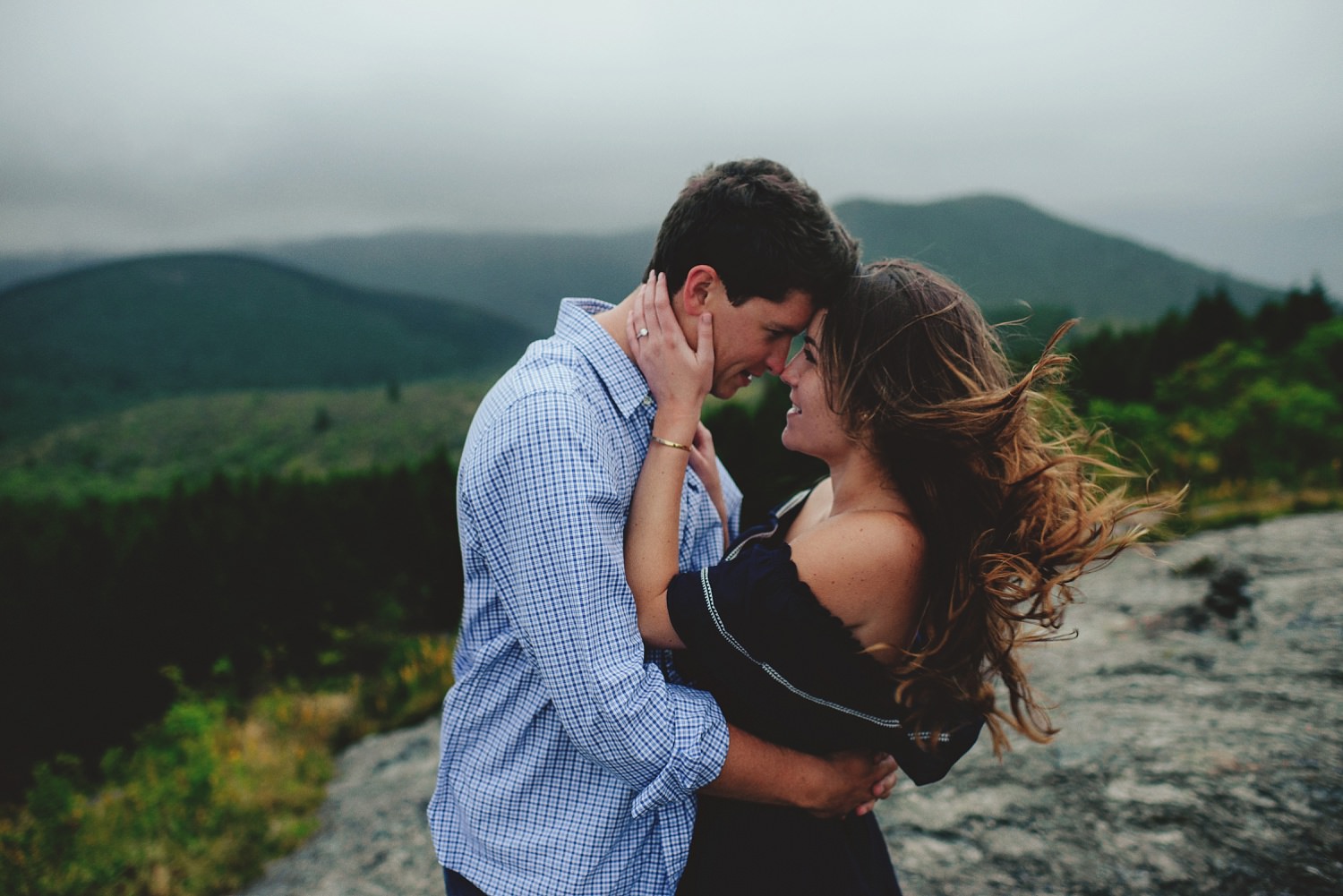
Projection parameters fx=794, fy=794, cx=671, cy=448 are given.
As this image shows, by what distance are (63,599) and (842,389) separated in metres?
32.7

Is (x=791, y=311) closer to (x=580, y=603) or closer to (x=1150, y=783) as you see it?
(x=580, y=603)

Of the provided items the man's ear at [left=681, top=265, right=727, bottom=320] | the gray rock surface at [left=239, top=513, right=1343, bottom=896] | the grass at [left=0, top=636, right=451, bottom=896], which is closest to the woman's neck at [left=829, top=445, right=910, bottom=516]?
the man's ear at [left=681, top=265, right=727, bottom=320]

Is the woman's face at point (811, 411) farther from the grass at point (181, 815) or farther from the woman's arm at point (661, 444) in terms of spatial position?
the grass at point (181, 815)

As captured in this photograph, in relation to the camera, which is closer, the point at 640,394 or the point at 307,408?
the point at 640,394

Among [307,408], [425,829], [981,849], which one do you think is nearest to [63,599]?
[425,829]

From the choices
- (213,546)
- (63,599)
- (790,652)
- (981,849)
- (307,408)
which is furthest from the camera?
(307,408)

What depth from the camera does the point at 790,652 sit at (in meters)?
1.92

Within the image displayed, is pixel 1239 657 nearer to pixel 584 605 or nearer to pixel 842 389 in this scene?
pixel 842 389

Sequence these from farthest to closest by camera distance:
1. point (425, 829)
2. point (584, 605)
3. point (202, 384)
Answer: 1. point (202, 384)
2. point (425, 829)
3. point (584, 605)

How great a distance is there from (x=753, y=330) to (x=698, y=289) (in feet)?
0.67

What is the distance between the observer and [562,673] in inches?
68.6

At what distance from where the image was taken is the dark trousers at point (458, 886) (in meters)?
2.10

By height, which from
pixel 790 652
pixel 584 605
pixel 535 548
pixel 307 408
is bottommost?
pixel 307 408

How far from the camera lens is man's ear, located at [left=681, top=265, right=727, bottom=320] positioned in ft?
7.42
